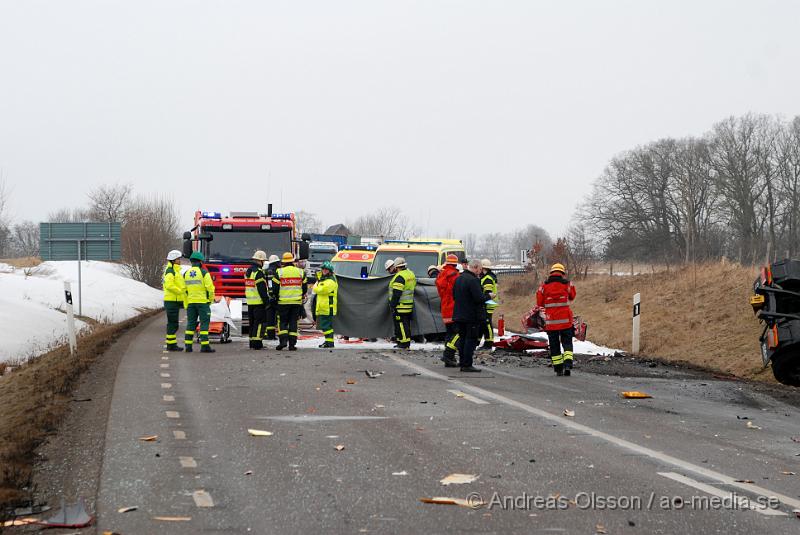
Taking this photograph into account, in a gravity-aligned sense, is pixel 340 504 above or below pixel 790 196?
below

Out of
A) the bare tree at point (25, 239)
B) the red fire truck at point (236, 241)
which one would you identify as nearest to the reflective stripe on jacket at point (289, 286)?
the red fire truck at point (236, 241)

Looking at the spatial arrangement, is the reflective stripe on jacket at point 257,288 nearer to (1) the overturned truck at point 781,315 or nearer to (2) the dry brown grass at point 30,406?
(2) the dry brown grass at point 30,406

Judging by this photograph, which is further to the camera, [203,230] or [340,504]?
[203,230]

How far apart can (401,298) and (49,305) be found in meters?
20.1

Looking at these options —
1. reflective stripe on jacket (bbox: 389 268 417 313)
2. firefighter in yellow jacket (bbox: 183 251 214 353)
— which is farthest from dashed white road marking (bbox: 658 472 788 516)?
firefighter in yellow jacket (bbox: 183 251 214 353)

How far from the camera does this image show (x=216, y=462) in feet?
24.7

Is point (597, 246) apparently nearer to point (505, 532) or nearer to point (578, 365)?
point (578, 365)

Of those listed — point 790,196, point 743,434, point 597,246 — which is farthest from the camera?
point 597,246

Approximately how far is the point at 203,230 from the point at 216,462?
54.4 ft

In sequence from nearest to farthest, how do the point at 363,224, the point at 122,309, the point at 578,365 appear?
the point at 578,365, the point at 122,309, the point at 363,224

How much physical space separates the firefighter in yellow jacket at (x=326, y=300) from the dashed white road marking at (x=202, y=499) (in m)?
12.5

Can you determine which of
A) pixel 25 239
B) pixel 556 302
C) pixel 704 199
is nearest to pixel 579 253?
pixel 704 199

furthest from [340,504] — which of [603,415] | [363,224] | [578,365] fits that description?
[363,224]

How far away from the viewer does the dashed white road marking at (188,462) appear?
7.38 meters
